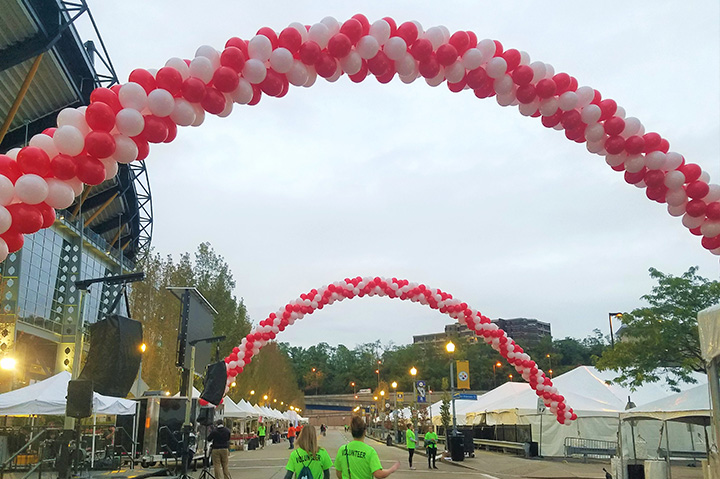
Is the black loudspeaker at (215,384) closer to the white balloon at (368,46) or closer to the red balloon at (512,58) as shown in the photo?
A: the white balloon at (368,46)

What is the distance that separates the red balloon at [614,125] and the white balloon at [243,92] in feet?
16.4

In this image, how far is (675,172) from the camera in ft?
29.3

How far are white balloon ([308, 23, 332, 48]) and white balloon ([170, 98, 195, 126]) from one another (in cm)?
177

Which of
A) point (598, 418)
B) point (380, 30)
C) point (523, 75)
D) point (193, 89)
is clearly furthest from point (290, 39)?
point (598, 418)

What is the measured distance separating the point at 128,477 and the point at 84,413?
885 cm

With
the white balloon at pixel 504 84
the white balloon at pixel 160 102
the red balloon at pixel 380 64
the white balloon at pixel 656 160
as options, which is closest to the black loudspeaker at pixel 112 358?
the white balloon at pixel 160 102

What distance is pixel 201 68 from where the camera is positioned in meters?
7.48

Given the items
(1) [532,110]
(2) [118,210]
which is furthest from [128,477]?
(2) [118,210]

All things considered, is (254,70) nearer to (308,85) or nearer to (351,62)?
(308,85)

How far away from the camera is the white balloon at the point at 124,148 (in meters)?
7.21

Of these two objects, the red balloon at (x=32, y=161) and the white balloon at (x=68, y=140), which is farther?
the white balloon at (x=68, y=140)

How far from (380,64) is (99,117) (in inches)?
139


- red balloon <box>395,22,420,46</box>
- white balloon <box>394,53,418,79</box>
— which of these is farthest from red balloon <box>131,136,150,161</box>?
red balloon <box>395,22,420,46</box>

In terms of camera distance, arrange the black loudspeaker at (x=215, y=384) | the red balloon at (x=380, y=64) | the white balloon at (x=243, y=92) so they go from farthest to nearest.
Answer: the black loudspeaker at (x=215, y=384) → the red balloon at (x=380, y=64) → the white balloon at (x=243, y=92)
